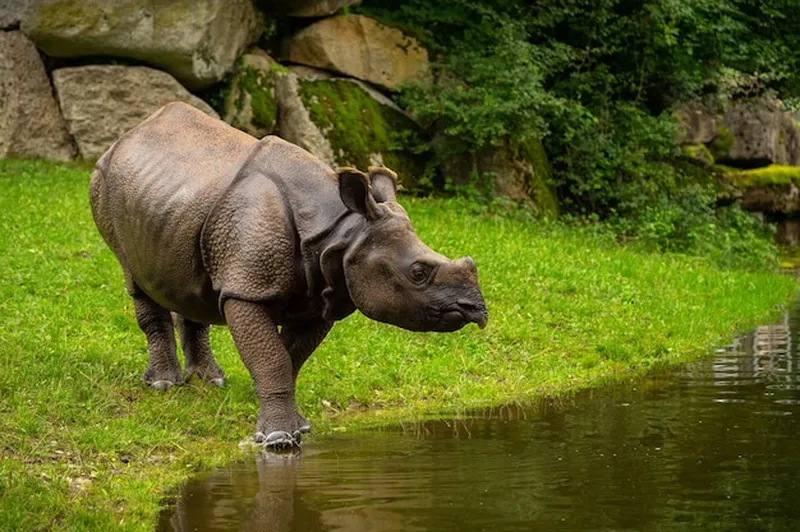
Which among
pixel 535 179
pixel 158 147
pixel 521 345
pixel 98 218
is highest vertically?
pixel 158 147

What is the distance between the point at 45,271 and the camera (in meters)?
13.4

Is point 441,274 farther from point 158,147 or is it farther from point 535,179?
point 535,179

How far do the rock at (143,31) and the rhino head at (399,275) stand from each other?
11.5 meters

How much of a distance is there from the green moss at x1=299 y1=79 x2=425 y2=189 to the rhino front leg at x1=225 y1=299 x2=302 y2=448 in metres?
11.8

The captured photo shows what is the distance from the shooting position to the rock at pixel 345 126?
800 inches

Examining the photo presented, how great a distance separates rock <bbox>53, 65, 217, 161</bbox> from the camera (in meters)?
19.4

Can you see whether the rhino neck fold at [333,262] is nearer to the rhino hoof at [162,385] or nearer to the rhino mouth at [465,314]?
the rhino mouth at [465,314]

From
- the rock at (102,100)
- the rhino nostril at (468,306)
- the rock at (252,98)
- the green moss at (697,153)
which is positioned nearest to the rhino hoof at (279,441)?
the rhino nostril at (468,306)

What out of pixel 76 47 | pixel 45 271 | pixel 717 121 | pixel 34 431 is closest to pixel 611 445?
pixel 34 431

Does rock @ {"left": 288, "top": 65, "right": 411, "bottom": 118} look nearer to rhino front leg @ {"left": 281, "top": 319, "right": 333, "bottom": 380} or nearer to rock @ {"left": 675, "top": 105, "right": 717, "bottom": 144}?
rock @ {"left": 675, "top": 105, "right": 717, "bottom": 144}

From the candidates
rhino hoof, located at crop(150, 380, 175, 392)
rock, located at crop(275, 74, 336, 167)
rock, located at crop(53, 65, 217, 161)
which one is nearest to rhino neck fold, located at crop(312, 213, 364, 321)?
rhino hoof, located at crop(150, 380, 175, 392)

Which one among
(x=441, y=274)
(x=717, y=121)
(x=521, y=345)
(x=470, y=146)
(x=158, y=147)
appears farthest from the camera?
(x=717, y=121)

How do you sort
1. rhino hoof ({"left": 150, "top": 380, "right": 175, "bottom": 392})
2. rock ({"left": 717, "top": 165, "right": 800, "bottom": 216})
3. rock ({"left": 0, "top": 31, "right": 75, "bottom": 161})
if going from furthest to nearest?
rock ({"left": 717, "top": 165, "right": 800, "bottom": 216})
rock ({"left": 0, "top": 31, "right": 75, "bottom": 161})
rhino hoof ({"left": 150, "top": 380, "right": 175, "bottom": 392})

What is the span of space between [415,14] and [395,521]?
651 inches
